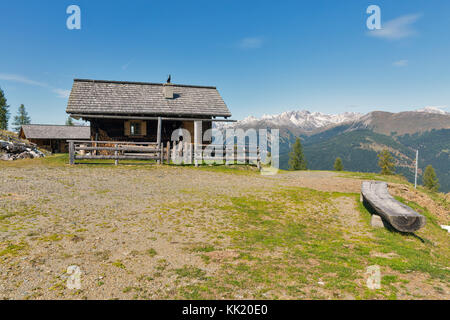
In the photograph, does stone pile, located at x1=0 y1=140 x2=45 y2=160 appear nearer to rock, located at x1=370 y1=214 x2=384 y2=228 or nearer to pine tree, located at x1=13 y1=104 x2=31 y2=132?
rock, located at x1=370 y1=214 x2=384 y2=228

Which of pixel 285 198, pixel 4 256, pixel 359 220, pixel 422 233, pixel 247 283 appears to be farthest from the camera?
pixel 285 198

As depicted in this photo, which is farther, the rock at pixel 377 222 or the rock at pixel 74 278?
the rock at pixel 377 222

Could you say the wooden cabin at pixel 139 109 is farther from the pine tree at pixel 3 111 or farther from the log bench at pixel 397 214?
the pine tree at pixel 3 111

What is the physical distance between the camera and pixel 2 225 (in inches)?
230

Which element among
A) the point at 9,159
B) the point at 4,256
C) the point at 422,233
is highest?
the point at 9,159

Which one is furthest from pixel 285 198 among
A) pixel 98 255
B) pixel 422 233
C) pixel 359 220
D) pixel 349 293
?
pixel 98 255

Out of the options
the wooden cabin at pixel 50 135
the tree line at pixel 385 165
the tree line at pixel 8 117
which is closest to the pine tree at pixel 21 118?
the tree line at pixel 8 117

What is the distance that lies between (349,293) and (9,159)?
943 inches

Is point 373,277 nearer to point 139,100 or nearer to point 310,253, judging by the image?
point 310,253

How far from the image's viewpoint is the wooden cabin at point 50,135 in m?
49.3

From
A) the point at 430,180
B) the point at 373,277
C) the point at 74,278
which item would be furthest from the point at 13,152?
the point at 430,180

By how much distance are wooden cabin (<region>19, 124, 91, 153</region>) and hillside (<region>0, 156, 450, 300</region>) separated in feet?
155

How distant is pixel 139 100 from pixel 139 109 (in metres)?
1.53
